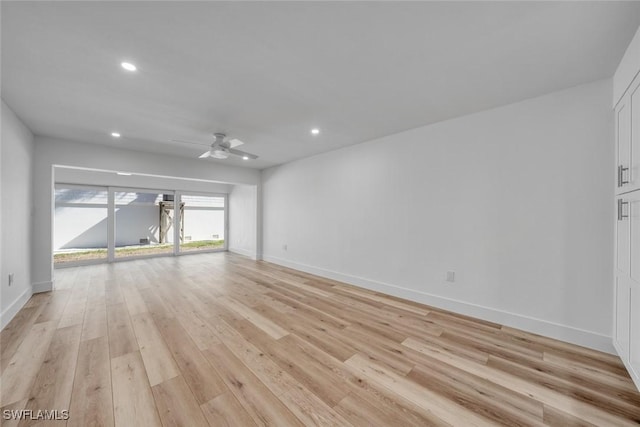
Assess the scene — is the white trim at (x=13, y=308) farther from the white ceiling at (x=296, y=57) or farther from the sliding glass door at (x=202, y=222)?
the sliding glass door at (x=202, y=222)

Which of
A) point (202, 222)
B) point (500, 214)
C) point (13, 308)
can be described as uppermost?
point (500, 214)

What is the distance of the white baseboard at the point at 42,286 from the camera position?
Result: 3582 millimetres

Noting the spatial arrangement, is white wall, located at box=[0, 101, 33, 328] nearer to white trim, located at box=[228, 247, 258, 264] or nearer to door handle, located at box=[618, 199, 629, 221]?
white trim, located at box=[228, 247, 258, 264]

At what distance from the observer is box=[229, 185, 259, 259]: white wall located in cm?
639

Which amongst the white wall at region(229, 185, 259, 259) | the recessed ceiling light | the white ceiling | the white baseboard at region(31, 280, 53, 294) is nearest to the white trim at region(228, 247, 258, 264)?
the white wall at region(229, 185, 259, 259)

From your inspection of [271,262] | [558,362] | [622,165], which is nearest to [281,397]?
[558,362]

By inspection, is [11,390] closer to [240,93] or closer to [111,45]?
[111,45]

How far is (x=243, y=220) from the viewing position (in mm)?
7270

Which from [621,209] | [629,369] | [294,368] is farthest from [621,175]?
[294,368]

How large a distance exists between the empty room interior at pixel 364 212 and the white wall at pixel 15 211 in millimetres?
46

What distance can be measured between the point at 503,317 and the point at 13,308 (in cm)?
573

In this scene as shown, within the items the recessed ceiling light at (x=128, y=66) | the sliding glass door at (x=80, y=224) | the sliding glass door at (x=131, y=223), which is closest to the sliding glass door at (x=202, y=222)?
the sliding glass door at (x=131, y=223)

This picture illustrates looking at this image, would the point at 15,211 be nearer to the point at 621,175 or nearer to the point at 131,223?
the point at 131,223

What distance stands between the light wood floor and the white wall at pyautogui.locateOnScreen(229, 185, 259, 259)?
3.37m
